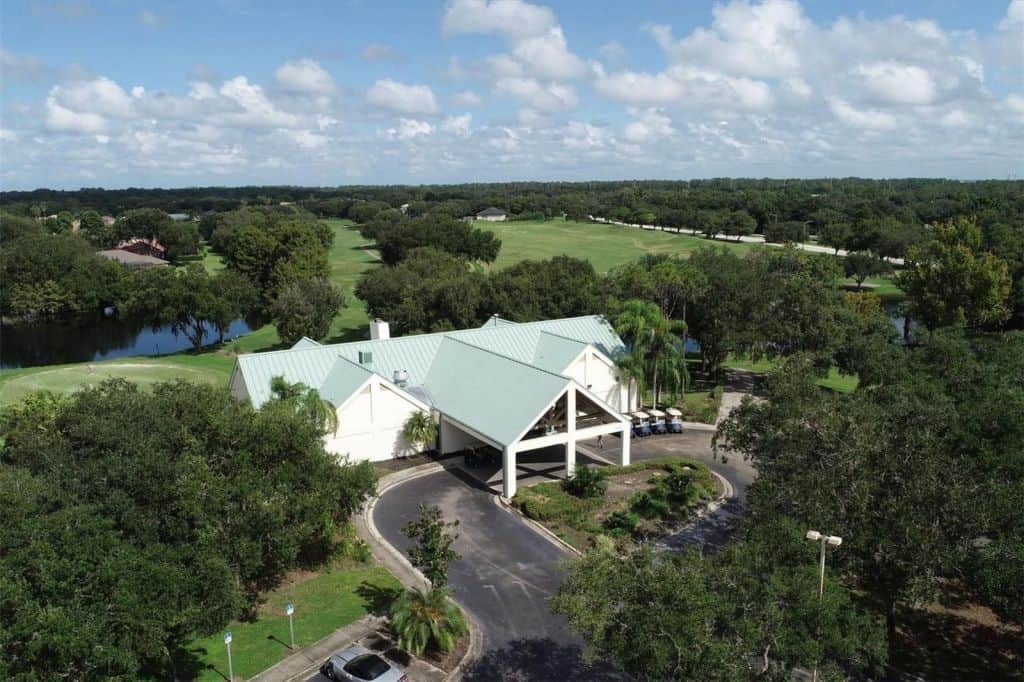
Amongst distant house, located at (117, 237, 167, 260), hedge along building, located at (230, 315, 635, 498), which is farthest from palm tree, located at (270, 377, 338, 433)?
distant house, located at (117, 237, 167, 260)

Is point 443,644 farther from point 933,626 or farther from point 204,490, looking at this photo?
point 933,626

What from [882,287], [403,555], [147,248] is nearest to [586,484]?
[403,555]

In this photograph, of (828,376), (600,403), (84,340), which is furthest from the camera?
(84,340)

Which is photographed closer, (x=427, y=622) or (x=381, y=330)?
(x=427, y=622)

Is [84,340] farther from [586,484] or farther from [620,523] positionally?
[620,523]

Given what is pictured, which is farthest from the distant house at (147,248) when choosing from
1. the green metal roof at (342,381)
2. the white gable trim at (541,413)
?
the white gable trim at (541,413)

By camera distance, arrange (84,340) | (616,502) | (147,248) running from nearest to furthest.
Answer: (616,502), (84,340), (147,248)

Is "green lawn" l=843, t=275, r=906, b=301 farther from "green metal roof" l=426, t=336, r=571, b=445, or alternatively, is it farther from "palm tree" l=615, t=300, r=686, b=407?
"green metal roof" l=426, t=336, r=571, b=445

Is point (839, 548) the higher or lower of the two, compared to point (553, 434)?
higher
